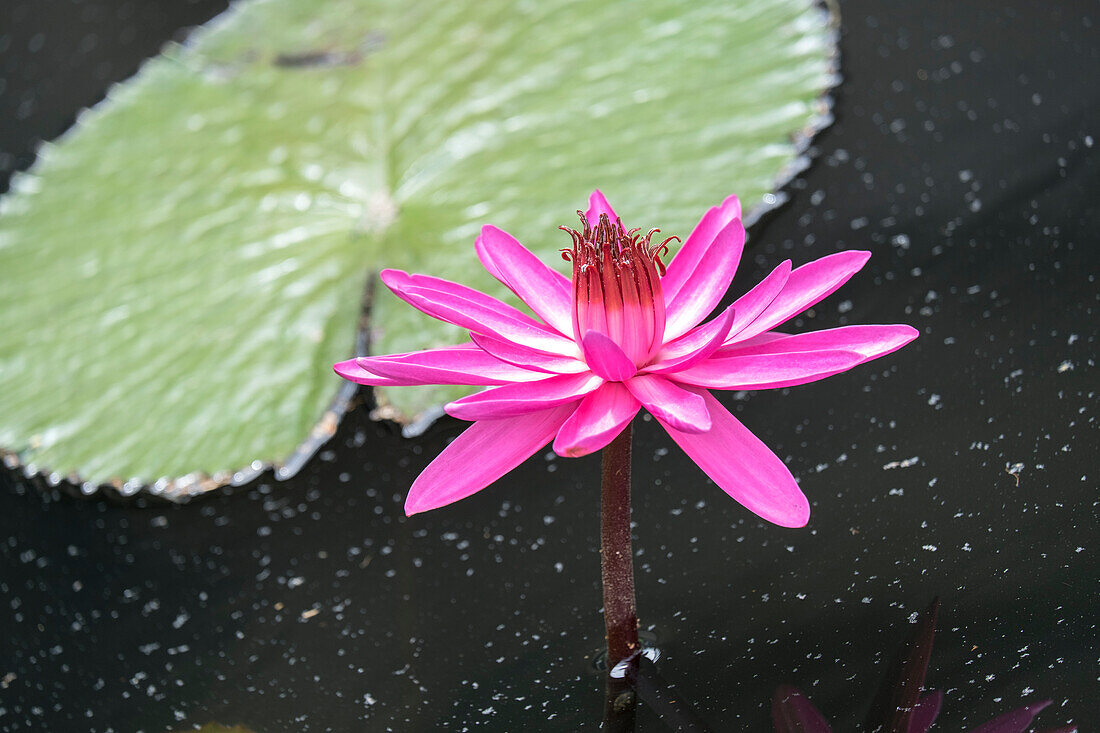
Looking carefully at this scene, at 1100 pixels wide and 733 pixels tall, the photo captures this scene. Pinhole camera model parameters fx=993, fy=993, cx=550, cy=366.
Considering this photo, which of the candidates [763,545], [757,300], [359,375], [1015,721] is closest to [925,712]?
[1015,721]

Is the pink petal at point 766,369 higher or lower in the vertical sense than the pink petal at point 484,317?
higher

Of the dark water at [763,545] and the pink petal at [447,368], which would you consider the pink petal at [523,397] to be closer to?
the pink petal at [447,368]

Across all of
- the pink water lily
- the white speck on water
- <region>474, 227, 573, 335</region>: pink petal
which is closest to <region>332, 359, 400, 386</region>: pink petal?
the pink water lily

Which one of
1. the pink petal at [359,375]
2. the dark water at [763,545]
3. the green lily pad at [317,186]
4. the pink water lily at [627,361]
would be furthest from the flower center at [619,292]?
the green lily pad at [317,186]

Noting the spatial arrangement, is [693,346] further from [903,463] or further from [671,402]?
[903,463]

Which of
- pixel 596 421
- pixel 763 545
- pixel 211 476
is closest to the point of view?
pixel 596 421

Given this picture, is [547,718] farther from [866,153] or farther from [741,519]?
[866,153]
